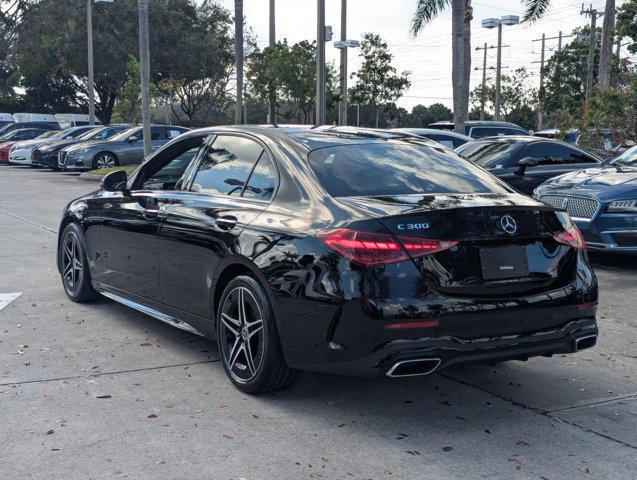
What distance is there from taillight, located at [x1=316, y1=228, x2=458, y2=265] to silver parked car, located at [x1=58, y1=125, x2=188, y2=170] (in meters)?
24.4

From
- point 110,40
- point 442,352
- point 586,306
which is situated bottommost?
point 442,352

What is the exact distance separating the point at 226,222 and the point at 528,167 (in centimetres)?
979

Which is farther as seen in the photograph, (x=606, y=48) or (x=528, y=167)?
(x=606, y=48)

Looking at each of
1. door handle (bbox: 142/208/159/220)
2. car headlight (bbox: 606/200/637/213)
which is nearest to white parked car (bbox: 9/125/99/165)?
car headlight (bbox: 606/200/637/213)

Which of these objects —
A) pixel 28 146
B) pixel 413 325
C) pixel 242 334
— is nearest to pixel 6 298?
pixel 242 334

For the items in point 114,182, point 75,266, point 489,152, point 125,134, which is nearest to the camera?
point 114,182

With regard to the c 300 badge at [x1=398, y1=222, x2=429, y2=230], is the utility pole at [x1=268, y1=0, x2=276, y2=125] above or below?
above

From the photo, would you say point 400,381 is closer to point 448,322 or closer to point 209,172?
point 448,322

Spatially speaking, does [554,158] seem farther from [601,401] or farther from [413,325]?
[413,325]

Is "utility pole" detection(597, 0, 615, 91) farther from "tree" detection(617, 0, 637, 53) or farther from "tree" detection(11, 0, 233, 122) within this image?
"tree" detection(11, 0, 233, 122)

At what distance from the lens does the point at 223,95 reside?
64.8 meters

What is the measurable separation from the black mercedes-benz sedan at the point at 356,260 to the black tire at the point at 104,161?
75.4ft

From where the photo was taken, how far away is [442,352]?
4406 mm

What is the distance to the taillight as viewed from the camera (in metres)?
4.40
